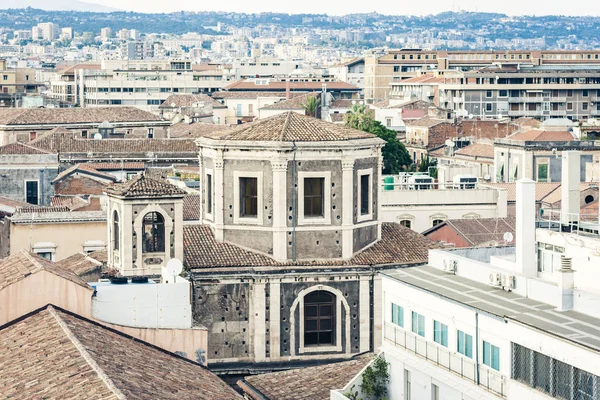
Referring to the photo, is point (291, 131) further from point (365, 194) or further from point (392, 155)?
point (392, 155)

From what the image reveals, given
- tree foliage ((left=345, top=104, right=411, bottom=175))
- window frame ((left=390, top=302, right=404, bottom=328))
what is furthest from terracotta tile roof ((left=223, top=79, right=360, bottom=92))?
window frame ((left=390, top=302, right=404, bottom=328))

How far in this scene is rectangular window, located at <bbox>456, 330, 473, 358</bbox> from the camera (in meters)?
31.9

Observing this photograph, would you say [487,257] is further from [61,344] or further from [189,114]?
[189,114]

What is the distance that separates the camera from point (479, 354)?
103 ft

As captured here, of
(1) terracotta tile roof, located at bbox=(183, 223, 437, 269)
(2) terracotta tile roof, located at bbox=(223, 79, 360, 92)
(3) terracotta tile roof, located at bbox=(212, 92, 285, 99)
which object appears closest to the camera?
(1) terracotta tile roof, located at bbox=(183, 223, 437, 269)

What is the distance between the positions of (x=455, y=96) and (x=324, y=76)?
41653 millimetres

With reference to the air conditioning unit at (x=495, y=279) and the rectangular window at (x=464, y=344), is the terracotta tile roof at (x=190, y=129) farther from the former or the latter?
the rectangular window at (x=464, y=344)

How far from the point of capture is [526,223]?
32969 millimetres

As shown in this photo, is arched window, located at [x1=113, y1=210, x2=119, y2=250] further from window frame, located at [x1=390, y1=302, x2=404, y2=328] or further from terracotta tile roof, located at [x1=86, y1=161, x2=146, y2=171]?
terracotta tile roof, located at [x1=86, y1=161, x2=146, y2=171]

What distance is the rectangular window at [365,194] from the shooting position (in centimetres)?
4831

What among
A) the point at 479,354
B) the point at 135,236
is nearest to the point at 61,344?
the point at 479,354

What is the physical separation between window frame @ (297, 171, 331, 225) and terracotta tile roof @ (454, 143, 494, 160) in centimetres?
4315

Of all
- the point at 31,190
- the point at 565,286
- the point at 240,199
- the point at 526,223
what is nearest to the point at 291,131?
the point at 240,199

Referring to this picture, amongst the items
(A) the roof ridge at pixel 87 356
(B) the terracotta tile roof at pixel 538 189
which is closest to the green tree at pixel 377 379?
(A) the roof ridge at pixel 87 356
